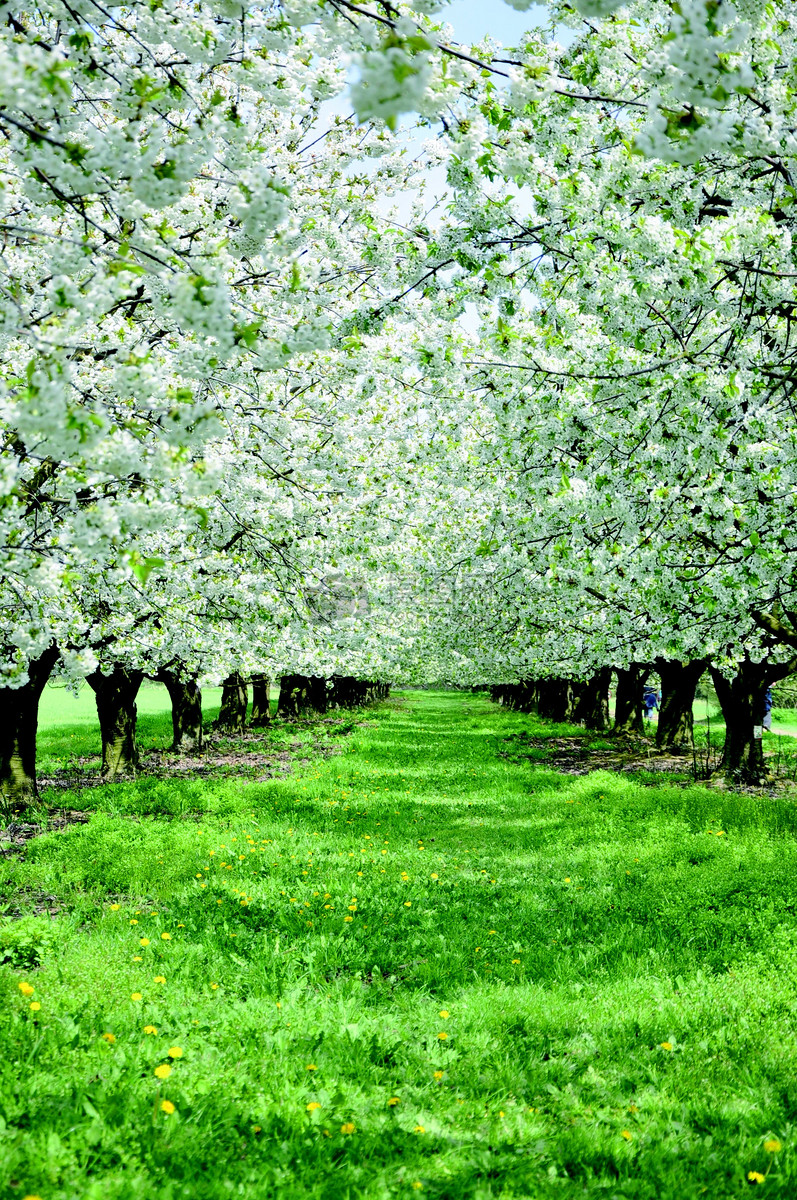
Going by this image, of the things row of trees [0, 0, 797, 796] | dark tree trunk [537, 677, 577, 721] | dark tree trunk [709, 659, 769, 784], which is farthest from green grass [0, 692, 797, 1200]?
dark tree trunk [537, 677, 577, 721]

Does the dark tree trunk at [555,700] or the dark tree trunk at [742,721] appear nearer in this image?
the dark tree trunk at [742,721]

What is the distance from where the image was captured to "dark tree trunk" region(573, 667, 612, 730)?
30500 mm

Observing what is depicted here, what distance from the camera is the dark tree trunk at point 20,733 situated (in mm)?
11867

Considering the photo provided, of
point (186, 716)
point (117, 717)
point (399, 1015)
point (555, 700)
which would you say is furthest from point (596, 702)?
point (399, 1015)

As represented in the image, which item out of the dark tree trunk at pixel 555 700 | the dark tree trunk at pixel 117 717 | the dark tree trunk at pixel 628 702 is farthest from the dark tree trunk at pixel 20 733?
the dark tree trunk at pixel 555 700

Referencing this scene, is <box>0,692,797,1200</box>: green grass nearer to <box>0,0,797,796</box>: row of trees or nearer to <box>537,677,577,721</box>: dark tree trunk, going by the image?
<box>0,0,797,796</box>: row of trees

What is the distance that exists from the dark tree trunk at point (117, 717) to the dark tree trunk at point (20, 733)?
3205 millimetres

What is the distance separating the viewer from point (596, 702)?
3136 cm

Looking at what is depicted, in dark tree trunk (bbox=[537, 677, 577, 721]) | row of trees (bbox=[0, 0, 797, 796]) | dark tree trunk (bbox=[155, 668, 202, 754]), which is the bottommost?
dark tree trunk (bbox=[537, 677, 577, 721])

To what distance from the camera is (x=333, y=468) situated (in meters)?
11.6

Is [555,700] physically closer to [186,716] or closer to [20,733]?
[186,716]

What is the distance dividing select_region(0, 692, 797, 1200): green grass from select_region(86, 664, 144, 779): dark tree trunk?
17.9ft

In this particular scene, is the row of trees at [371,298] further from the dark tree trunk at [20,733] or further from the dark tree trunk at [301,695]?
the dark tree trunk at [301,695]

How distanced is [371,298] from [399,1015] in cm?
618
